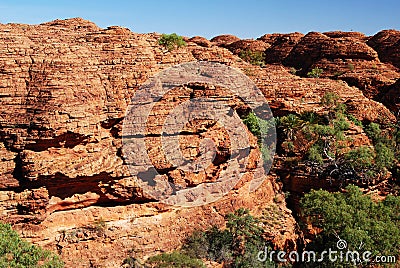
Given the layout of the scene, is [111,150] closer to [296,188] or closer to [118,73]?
[118,73]

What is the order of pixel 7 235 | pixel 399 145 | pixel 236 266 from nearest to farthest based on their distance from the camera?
1. pixel 7 235
2. pixel 236 266
3. pixel 399 145

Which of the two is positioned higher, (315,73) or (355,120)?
(315,73)

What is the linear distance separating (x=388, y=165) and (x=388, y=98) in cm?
1437

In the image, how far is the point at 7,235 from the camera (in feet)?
44.3

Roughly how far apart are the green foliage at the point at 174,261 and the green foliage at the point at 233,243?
0.82 metres

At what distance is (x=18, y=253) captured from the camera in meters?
13.2

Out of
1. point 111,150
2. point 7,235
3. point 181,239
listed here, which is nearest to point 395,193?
point 181,239

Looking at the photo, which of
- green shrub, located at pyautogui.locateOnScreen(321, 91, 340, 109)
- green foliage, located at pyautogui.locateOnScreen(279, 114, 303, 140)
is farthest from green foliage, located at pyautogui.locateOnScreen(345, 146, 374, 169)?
green shrub, located at pyautogui.locateOnScreen(321, 91, 340, 109)

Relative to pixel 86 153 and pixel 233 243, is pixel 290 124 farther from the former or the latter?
pixel 86 153

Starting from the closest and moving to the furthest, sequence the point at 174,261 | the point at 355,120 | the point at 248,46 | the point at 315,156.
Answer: the point at 174,261 → the point at 315,156 → the point at 355,120 → the point at 248,46

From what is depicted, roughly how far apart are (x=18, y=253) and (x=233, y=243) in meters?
9.21

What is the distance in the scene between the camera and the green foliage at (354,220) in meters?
16.4

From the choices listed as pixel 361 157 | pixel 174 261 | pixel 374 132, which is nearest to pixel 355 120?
pixel 374 132

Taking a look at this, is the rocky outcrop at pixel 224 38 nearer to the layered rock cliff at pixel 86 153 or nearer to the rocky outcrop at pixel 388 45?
the rocky outcrop at pixel 388 45
